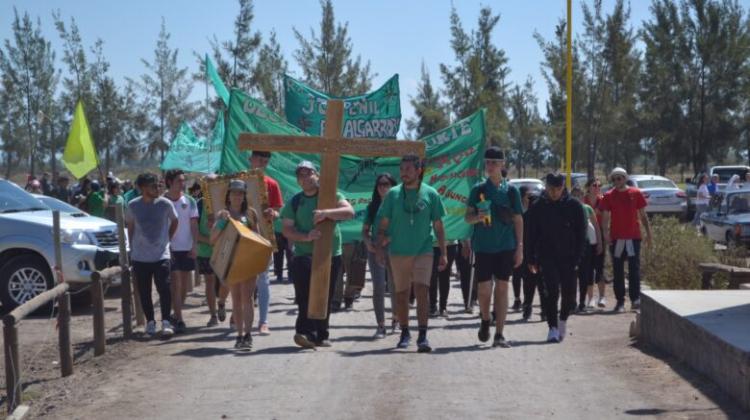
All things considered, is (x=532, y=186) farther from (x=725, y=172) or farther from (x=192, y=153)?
(x=725, y=172)

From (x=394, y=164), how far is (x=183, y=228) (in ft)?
13.1

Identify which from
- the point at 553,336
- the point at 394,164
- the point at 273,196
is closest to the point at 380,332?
the point at 553,336

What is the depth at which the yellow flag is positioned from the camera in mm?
21594

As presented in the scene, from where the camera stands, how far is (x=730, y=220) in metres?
23.0

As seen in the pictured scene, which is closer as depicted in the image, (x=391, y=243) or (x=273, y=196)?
(x=391, y=243)

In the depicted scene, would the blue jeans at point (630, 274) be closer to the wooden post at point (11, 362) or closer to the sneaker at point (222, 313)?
the sneaker at point (222, 313)

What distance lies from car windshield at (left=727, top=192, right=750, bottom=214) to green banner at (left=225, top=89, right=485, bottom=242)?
11.1m

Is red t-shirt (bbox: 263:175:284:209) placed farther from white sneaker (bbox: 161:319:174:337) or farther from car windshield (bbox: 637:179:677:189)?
car windshield (bbox: 637:179:677:189)

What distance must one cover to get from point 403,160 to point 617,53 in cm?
3056

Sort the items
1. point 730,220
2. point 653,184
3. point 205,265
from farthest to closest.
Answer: point 653,184 → point 730,220 → point 205,265

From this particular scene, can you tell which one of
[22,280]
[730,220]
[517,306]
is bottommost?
[517,306]

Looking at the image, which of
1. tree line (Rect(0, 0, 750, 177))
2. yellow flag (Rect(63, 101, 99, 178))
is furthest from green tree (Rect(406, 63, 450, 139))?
yellow flag (Rect(63, 101, 99, 178))

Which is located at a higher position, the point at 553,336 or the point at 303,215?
the point at 303,215

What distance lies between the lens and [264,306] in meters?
11.6
